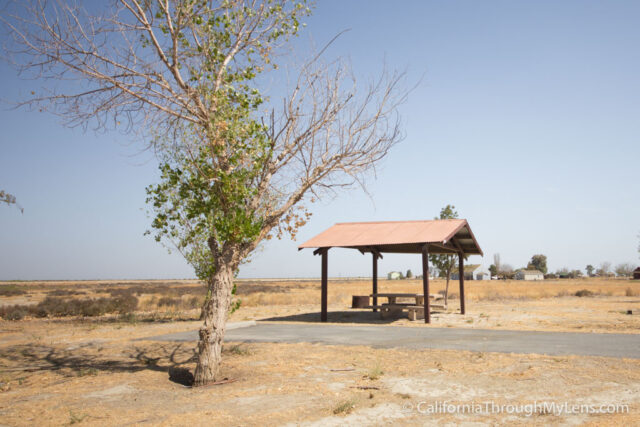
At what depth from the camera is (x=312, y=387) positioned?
715 cm

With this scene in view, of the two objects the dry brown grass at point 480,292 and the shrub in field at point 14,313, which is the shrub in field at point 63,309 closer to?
the shrub in field at point 14,313

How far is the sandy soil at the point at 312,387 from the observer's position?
18.7ft

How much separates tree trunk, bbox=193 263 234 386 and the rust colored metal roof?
32.3 ft

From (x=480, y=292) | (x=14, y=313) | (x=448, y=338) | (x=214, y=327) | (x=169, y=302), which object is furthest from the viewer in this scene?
(x=480, y=292)

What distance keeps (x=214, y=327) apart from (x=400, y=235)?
11592 millimetres

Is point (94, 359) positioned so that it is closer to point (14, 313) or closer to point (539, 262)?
point (14, 313)

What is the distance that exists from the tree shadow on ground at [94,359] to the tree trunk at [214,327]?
576mm

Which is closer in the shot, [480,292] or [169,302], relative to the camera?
[169,302]

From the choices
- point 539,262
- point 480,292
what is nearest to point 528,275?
point 539,262

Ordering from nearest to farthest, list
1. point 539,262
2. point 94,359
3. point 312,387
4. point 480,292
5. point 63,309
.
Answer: point 312,387 → point 94,359 → point 63,309 → point 480,292 → point 539,262

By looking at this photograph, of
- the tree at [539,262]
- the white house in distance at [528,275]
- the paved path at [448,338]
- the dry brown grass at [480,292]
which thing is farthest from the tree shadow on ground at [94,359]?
the tree at [539,262]

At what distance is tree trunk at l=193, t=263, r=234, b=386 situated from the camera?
25.8ft

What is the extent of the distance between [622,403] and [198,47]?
8699 millimetres

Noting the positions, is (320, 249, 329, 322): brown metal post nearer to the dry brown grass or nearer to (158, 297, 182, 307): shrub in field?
the dry brown grass
